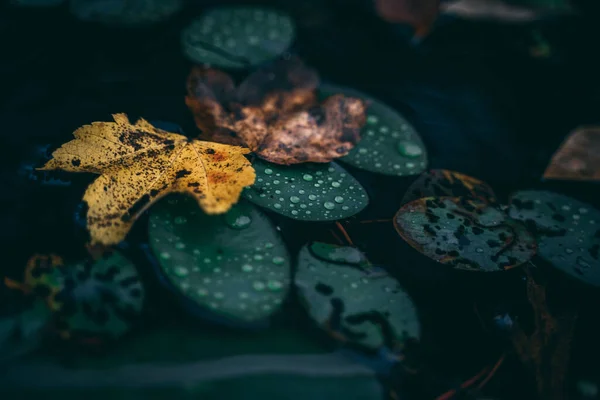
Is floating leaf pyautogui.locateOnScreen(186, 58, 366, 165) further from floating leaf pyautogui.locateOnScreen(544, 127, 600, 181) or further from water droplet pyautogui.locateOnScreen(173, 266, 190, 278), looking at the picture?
floating leaf pyautogui.locateOnScreen(544, 127, 600, 181)

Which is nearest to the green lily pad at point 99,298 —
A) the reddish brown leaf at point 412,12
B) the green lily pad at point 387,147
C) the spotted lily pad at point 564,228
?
the green lily pad at point 387,147

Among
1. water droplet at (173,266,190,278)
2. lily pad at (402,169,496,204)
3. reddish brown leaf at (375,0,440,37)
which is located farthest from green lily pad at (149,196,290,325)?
reddish brown leaf at (375,0,440,37)

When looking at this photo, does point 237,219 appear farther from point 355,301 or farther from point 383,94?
point 383,94

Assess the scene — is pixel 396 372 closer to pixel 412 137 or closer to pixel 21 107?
pixel 412 137

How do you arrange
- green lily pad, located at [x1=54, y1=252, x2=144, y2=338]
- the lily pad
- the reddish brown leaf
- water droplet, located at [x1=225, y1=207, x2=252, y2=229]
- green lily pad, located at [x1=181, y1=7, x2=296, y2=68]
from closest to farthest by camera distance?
green lily pad, located at [x1=54, y1=252, x2=144, y2=338]
water droplet, located at [x1=225, y1=207, x2=252, y2=229]
the lily pad
green lily pad, located at [x1=181, y1=7, x2=296, y2=68]
the reddish brown leaf

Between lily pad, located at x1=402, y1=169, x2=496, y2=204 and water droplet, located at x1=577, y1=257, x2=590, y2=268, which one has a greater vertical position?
lily pad, located at x1=402, y1=169, x2=496, y2=204

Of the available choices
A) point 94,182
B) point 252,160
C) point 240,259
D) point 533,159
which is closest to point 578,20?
point 533,159

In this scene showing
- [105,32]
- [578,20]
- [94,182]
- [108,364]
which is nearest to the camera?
[108,364]

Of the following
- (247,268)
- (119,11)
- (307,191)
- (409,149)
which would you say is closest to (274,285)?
(247,268)
